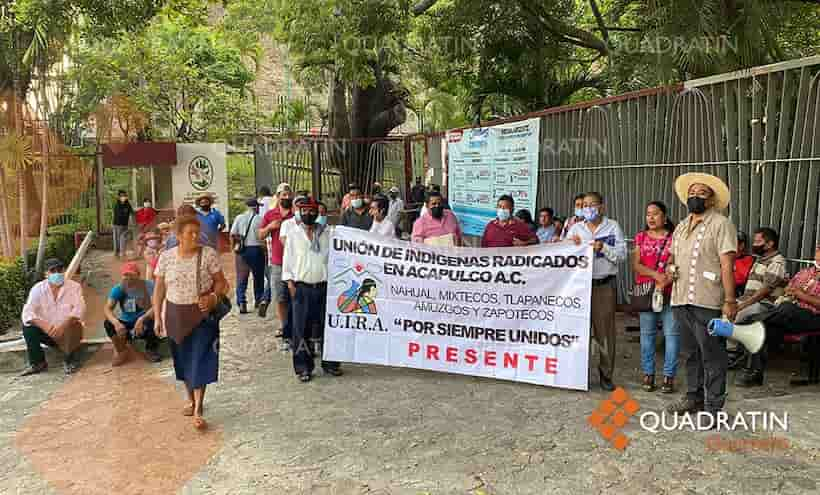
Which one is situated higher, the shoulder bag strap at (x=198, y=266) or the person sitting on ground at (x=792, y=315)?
the shoulder bag strap at (x=198, y=266)

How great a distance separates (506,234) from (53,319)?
4.84m

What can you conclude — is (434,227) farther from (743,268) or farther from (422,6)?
(422,6)

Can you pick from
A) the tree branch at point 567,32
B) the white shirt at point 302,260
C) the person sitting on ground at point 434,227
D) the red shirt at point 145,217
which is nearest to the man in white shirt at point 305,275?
the white shirt at point 302,260

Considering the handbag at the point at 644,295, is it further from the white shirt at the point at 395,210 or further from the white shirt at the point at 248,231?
the white shirt at the point at 395,210

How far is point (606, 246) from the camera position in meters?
6.12

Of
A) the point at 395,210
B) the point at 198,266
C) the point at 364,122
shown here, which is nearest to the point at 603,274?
the point at 198,266

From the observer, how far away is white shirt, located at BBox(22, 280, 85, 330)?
7.64 metres

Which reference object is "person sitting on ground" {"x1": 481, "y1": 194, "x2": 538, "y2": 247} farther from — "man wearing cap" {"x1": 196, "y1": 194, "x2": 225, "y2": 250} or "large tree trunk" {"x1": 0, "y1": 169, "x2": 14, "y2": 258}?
"large tree trunk" {"x1": 0, "y1": 169, "x2": 14, "y2": 258}

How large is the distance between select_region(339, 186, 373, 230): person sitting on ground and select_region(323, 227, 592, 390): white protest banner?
7.19 feet

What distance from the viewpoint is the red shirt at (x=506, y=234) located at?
300 inches

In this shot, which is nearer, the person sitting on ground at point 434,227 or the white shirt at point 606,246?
the white shirt at point 606,246

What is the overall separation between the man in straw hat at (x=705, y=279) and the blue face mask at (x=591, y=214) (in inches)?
34.6

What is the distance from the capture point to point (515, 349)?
6.38 m

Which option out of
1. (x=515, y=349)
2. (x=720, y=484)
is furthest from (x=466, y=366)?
(x=720, y=484)
